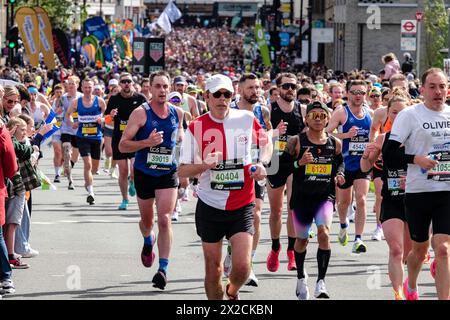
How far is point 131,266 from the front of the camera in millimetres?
14180

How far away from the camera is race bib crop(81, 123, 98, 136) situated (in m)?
21.7

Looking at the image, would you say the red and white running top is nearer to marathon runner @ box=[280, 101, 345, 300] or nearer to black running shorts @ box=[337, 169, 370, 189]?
marathon runner @ box=[280, 101, 345, 300]

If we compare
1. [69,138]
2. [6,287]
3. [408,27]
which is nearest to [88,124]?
[69,138]

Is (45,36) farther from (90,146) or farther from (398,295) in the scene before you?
(398,295)

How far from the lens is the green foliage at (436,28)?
5369cm

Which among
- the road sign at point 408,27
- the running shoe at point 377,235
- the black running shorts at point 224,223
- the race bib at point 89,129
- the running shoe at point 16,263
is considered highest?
the road sign at point 408,27

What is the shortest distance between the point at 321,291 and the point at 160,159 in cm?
219

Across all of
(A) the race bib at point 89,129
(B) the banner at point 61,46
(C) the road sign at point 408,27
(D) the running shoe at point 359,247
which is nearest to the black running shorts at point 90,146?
(A) the race bib at point 89,129

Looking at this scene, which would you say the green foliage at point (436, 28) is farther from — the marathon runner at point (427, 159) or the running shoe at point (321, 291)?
the marathon runner at point (427, 159)

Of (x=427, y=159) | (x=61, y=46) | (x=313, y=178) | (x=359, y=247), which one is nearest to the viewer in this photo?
(x=427, y=159)

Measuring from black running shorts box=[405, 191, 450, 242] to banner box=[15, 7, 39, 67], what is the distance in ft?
103

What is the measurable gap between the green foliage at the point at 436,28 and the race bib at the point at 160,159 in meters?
40.1
